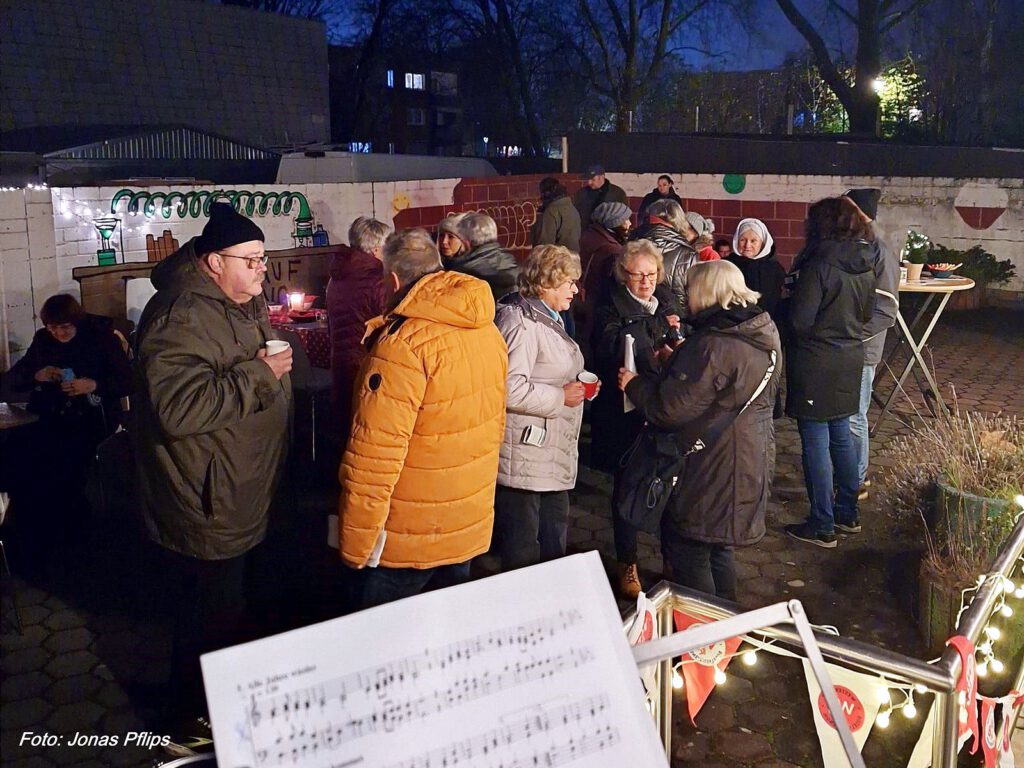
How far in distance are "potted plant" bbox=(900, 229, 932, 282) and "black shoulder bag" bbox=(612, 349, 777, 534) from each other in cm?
386

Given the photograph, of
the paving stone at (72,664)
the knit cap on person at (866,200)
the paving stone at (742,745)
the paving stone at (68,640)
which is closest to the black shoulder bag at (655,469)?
the paving stone at (742,745)

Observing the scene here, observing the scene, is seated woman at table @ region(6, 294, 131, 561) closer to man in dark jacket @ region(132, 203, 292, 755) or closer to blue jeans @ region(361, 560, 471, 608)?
man in dark jacket @ region(132, 203, 292, 755)

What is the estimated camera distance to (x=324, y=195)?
938cm

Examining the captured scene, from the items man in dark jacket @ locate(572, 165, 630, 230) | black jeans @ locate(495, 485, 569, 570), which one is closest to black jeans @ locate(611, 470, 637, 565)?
black jeans @ locate(495, 485, 569, 570)

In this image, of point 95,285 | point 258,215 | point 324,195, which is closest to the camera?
point 95,285

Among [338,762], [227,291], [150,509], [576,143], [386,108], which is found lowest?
[150,509]

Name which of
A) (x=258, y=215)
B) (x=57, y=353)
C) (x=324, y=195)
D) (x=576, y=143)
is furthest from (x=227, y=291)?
(x=576, y=143)

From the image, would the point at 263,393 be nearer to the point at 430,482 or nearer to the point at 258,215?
the point at 430,482

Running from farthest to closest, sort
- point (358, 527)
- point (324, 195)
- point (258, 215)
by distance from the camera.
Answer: point (324, 195) → point (258, 215) → point (358, 527)

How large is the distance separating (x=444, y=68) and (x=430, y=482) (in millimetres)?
52717

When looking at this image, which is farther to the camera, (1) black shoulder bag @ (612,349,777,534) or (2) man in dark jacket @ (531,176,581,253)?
(2) man in dark jacket @ (531,176,581,253)

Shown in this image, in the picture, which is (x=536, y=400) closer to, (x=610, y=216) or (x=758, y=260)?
(x=610, y=216)

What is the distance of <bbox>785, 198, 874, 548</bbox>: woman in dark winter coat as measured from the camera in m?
4.84

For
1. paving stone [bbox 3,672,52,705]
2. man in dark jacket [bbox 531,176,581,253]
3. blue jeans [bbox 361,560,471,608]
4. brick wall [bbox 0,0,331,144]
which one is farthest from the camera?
brick wall [bbox 0,0,331,144]
